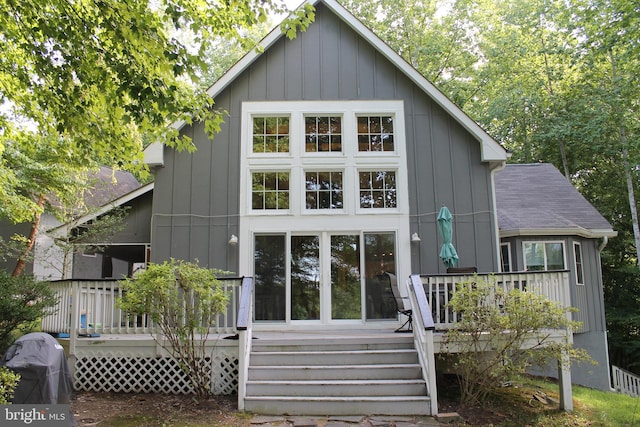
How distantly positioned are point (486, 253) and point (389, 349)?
11.6 feet

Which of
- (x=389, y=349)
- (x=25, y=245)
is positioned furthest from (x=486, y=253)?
(x=25, y=245)

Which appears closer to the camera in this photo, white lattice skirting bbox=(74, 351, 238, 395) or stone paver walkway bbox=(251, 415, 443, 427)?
stone paver walkway bbox=(251, 415, 443, 427)

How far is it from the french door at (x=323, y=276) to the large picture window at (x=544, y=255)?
12.1ft

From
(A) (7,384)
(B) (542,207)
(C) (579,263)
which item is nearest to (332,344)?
(A) (7,384)

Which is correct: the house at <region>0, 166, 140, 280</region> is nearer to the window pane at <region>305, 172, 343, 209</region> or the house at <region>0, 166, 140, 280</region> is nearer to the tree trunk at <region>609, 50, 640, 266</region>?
the window pane at <region>305, 172, 343, 209</region>

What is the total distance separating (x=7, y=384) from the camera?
16.5 ft

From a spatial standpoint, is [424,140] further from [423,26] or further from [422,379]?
[423,26]

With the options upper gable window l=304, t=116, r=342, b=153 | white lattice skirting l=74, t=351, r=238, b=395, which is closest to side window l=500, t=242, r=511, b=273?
upper gable window l=304, t=116, r=342, b=153

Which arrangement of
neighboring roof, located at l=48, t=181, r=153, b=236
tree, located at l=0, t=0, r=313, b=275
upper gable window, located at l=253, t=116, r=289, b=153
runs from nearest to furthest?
tree, located at l=0, t=0, r=313, b=275
upper gable window, located at l=253, t=116, r=289, b=153
neighboring roof, located at l=48, t=181, r=153, b=236

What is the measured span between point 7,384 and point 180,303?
6.73 ft

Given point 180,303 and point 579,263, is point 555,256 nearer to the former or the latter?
point 579,263

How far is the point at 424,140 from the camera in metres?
10.1

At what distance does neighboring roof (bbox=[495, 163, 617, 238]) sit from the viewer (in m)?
11.1

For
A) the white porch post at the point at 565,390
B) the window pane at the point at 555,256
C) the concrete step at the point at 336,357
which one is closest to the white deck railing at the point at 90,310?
the concrete step at the point at 336,357
